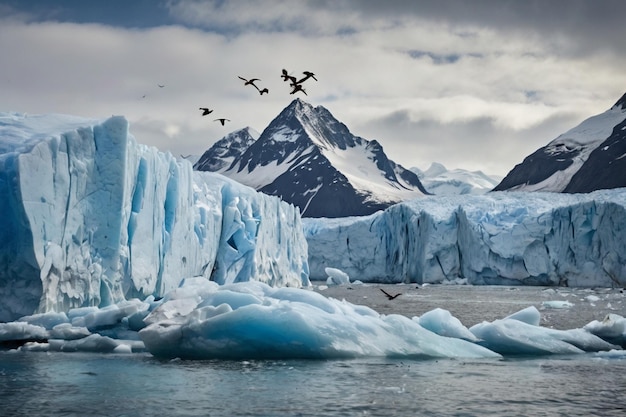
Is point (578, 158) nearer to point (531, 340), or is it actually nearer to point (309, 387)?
point (531, 340)

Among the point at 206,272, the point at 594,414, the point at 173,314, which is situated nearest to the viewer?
the point at 594,414

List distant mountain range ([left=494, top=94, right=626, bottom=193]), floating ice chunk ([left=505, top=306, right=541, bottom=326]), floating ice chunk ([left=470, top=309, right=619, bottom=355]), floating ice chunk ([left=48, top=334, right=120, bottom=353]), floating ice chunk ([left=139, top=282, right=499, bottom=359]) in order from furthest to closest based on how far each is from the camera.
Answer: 1. distant mountain range ([left=494, top=94, right=626, bottom=193])
2. floating ice chunk ([left=505, top=306, right=541, bottom=326])
3. floating ice chunk ([left=48, top=334, right=120, bottom=353])
4. floating ice chunk ([left=470, top=309, right=619, bottom=355])
5. floating ice chunk ([left=139, top=282, right=499, bottom=359])

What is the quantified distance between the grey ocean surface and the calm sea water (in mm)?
13

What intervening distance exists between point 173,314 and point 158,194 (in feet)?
31.3

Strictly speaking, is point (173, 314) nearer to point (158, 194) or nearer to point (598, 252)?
point (158, 194)

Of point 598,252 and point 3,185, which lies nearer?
point 3,185

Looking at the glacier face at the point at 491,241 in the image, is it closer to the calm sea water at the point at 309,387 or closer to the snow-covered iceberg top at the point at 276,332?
the snow-covered iceberg top at the point at 276,332

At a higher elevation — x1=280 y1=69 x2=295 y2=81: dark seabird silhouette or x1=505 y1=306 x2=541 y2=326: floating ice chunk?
x1=280 y1=69 x2=295 y2=81: dark seabird silhouette

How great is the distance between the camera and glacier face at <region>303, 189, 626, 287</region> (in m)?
37.9

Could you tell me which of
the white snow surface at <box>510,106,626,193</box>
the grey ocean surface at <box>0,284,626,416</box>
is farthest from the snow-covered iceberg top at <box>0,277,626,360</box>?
the white snow surface at <box>510,106,626,193</box>

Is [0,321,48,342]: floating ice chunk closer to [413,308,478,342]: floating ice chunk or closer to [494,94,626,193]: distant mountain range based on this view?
[413,308,478,342]: floating ice chunk

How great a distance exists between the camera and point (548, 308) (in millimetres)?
23766

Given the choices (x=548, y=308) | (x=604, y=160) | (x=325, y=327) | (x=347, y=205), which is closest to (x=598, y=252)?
(x=548, y=308)

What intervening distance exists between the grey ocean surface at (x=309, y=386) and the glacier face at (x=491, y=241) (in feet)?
87.9
